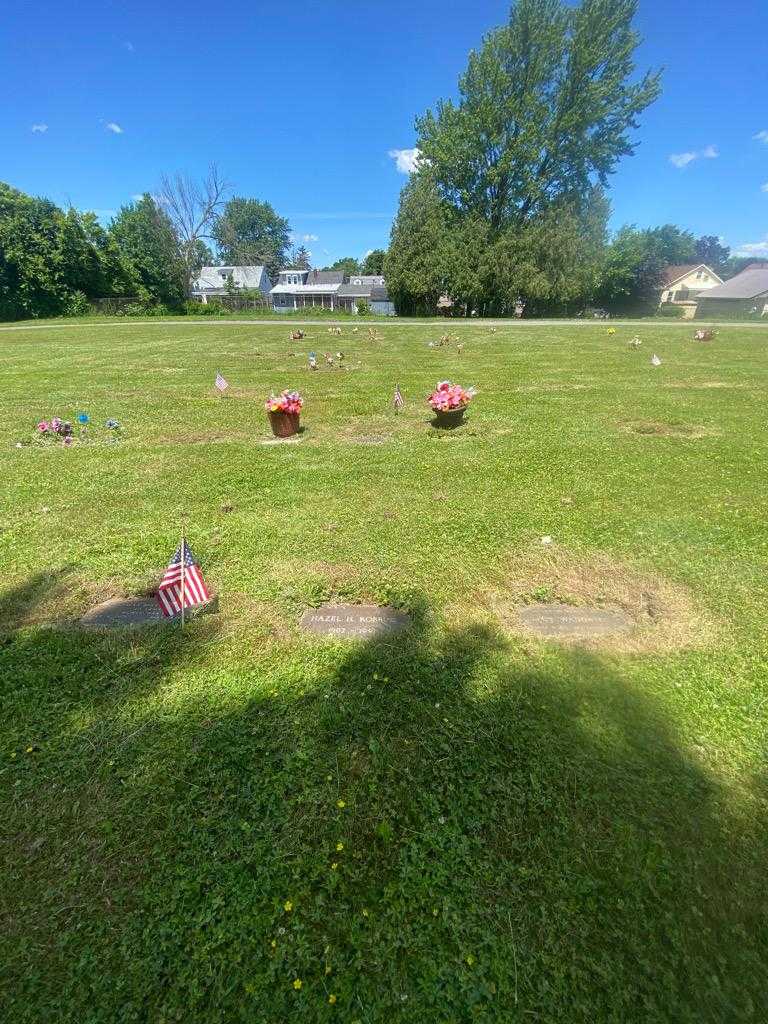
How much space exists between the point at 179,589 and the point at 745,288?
64.7 m

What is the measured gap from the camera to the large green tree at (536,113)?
1314 inches

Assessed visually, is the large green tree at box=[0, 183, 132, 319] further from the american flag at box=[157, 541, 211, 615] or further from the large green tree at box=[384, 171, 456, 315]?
the american flag at box=[157, 541, 211, 615]

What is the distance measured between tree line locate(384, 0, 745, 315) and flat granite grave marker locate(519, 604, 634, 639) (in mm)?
35838

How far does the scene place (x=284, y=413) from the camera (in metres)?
7.32

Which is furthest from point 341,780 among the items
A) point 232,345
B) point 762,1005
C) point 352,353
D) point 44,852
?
point 232,345

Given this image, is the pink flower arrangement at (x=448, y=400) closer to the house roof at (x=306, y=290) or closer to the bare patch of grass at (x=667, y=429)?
the bare patch of grass at (x=667, y=429)

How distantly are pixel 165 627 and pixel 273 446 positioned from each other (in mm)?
4228

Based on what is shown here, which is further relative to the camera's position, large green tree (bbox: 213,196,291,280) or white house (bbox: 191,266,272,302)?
large green tree (bbox: 213,196,291,280)

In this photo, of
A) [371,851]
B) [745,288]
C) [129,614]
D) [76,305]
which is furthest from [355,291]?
[371,851]

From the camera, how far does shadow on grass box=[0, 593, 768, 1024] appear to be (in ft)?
5.23

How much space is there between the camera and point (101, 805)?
212 centimetres

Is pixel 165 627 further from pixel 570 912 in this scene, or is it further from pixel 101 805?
pixel 570 912

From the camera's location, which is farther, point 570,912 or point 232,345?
point 232,345

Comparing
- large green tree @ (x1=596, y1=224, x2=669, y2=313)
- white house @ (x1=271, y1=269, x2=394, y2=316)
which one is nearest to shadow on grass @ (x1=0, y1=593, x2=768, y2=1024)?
large green tree @ (x1=596, y1=224, x2=669, y2=313)
